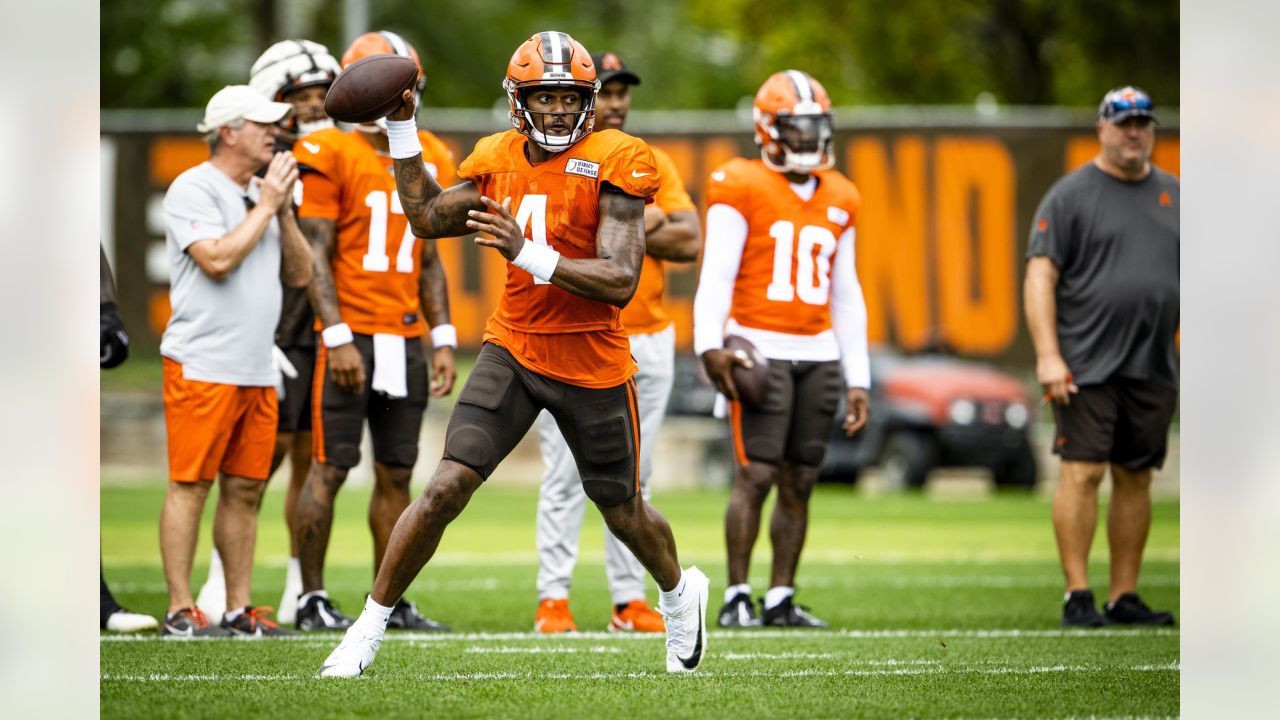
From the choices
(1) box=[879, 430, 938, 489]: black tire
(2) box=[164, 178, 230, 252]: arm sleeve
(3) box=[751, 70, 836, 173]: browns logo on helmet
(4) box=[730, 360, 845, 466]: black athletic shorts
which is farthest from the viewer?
(1) box=[879, 430, 938, 489]: black tire

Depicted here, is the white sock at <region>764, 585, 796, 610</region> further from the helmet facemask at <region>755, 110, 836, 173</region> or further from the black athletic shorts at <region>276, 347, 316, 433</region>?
the black athletic shorts at <region>276, 347, 316, 433</region>

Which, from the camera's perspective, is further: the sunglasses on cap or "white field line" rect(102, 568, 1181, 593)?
"white field line" rect(102, 568, 1181, 593)

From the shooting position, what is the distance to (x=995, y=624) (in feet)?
24.0

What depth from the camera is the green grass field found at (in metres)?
4.77

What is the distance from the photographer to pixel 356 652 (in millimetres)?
5117

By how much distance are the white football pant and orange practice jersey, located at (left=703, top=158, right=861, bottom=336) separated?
0.48 m

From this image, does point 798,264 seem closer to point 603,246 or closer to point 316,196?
point 316,196

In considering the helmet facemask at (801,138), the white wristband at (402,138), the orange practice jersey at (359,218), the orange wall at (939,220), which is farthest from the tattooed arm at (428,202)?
the orange wall at (939,220)

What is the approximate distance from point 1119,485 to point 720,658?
2670 mm

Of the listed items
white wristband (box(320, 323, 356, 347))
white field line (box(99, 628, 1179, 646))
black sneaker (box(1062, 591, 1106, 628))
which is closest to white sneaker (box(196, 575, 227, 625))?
→ white field line (box(99, 628, 1179, 646))
